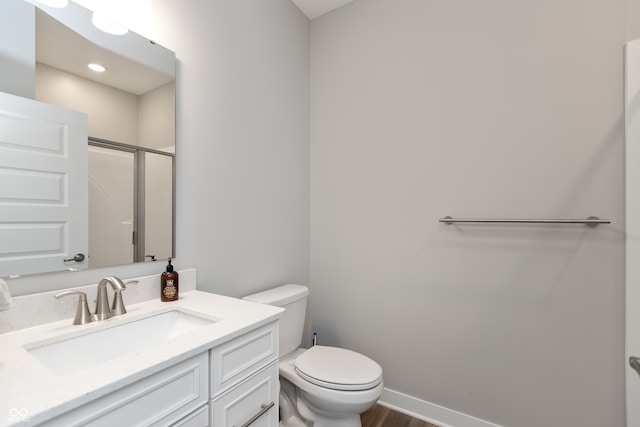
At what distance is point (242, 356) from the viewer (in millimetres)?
988

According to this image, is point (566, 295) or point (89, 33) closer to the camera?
point (89, 33)

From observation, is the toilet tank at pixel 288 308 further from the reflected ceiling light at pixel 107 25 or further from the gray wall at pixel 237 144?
the reflected ceiling light at pixel 107 25

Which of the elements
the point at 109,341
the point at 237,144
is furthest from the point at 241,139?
the point at 109,341

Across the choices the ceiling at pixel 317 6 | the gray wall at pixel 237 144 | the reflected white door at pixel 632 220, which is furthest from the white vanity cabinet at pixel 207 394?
the ceiling at pixel 317 6

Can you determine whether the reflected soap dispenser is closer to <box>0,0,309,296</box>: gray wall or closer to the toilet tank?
<box>0,0,309,296</box>: gray wall

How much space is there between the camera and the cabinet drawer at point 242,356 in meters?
0.90

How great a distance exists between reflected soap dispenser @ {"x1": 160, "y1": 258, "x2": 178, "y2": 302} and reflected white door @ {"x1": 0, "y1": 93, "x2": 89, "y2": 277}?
0.92ft

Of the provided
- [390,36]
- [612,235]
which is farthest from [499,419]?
[390,36]

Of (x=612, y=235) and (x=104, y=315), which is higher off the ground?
(x=612, y=235)

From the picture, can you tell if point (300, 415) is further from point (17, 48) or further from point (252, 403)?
point (17, 48)

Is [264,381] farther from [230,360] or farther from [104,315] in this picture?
[104,315]

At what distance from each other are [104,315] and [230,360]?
48 centimetres

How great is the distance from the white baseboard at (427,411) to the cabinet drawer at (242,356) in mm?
1172

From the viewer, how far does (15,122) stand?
0.94 m
